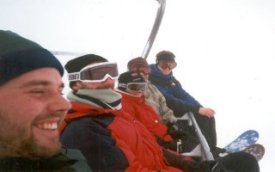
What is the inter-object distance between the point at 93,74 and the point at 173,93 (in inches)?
30.5

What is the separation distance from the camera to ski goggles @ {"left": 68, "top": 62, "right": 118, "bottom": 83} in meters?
1.14

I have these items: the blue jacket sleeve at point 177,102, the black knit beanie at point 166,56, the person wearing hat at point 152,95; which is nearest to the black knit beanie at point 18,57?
the person wearing hat at point 152,95

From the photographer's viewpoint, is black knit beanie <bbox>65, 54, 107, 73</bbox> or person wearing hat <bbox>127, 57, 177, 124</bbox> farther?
person wearing hat <bbox>127, 57, 177, 124</bbox>

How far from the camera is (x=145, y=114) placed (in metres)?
1.48

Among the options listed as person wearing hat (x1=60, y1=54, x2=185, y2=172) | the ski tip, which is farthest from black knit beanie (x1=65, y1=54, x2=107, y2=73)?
the ski tip

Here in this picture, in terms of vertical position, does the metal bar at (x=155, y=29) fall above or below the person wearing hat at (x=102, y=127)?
above

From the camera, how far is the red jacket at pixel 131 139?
1.00 m

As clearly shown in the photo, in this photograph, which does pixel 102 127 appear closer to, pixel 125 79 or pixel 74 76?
pixel 74 76

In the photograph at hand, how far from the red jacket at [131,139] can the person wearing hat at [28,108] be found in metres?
0.26

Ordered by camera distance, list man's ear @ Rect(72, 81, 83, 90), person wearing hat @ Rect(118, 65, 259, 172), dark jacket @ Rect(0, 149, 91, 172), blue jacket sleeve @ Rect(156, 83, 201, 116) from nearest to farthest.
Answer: dark jacket @ Rect(0, 149, 91, 172), man's ear @ Rect(72, 81, 83, 90), person wearing hat @ Rect(118, 65, 259, 172), blue jacket sleeve @ Rect(156, 83, 201, 116)

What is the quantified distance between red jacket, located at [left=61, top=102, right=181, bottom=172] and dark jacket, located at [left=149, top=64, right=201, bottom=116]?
0.60 metres

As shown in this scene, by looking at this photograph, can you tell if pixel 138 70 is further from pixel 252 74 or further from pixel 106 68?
pixel 252 74

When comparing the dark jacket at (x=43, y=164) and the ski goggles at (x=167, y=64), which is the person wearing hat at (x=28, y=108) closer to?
the dark jacket at (x=43, y=164)

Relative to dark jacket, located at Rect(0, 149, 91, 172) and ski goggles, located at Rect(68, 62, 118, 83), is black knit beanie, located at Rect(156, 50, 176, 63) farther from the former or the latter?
dark jacket, located at Rect(0, 149, 91, 172)
